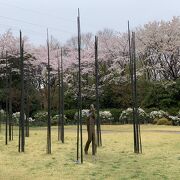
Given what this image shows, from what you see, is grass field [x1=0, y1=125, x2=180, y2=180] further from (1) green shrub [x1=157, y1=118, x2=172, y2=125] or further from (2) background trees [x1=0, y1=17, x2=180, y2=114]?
(2) background trees [x1=0, y1=17, x2=180, y2=114]

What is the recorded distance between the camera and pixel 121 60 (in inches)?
1438

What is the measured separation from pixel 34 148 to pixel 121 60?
2290 cm

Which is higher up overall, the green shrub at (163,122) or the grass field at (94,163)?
the green shrub at (163,122)

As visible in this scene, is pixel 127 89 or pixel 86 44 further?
pixel 86 44

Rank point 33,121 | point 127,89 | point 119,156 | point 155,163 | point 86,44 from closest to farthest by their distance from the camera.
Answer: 1. point 155,163
2. point 119,156
3. point 33,121
4. point 127,89
5. point 86,44

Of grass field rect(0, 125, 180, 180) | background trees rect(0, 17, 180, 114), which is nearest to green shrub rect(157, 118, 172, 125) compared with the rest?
background trees rect(0, 17, 180, 114)

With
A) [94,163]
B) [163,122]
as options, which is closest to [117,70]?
[163,122]

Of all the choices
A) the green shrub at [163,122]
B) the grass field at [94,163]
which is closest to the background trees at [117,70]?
the green shrub at [163,122]

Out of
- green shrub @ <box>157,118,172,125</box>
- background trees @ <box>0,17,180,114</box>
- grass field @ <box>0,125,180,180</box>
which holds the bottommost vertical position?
grass field @ <box>0,125,180,180</box>

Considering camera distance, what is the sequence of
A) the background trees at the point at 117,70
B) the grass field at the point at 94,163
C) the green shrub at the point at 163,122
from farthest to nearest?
the background trees at the point at 117,70 → the green shrub at the point at 163,122 → the grass field at the point at 94,163

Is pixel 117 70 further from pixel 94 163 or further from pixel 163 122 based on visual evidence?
pixel 94 163

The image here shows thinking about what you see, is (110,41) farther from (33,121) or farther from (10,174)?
(10,174)

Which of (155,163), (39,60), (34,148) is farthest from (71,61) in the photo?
(155,163)

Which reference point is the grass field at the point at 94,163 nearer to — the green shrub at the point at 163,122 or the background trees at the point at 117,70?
the green shrub at the point at 163,122
